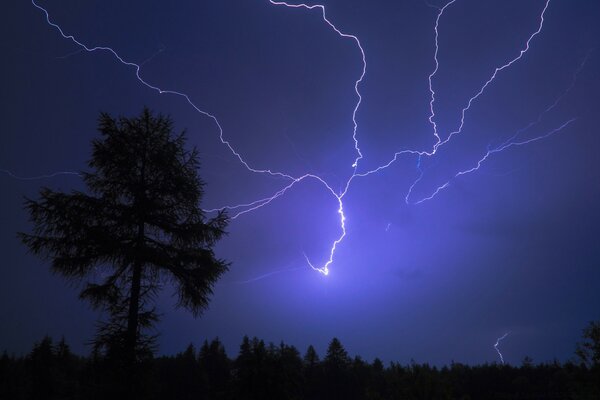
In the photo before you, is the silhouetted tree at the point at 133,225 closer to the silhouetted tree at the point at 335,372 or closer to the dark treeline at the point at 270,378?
the dark treeline at the point at 270,378

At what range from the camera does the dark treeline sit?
23.5ft

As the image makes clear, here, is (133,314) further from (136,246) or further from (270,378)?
(270,378)

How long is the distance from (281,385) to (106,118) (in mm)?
22504

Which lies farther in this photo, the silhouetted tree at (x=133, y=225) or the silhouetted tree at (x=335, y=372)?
the silhouetted tree at (x=335, y=372)

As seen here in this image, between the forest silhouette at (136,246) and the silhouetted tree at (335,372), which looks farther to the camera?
the silhouetted tree at (335,372)

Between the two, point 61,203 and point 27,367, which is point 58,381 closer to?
point 27,367

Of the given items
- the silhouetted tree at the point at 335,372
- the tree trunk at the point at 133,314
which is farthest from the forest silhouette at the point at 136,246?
the silhouetted tree at the point at 335,372

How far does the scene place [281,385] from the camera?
25.0 m

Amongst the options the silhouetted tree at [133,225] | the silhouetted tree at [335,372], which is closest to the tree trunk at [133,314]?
the silhouetted tree at [133,225]

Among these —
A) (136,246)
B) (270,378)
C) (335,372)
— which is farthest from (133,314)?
(335,372)

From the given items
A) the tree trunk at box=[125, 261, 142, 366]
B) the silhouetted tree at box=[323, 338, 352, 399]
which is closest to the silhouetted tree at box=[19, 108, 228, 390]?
the tree trunk at box=[125, 261, 142, 366]

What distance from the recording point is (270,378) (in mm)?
24781

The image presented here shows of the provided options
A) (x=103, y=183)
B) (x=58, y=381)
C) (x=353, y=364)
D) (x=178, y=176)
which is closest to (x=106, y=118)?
(x=103, y=183)

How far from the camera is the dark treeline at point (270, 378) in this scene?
23.5 ft
